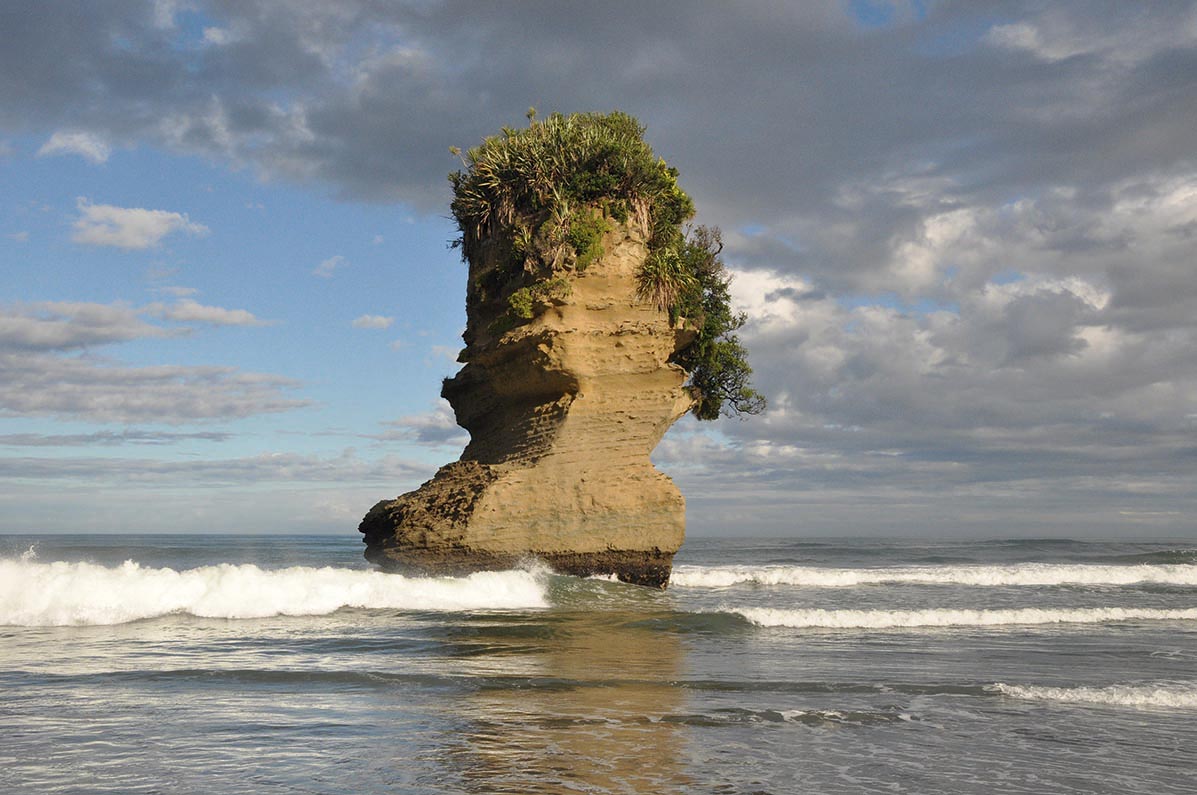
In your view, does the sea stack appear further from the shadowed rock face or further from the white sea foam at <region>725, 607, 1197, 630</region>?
the white sea foam at <region>725, 607, 1197, 630</region>

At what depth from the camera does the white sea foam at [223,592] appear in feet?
48.8

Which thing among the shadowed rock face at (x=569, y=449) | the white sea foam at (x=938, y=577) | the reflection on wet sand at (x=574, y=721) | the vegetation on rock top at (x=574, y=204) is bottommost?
the white sea foam at (x=938, y=577)

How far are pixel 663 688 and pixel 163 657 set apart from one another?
257 inches

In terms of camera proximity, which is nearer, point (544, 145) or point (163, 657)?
point (163, 657)

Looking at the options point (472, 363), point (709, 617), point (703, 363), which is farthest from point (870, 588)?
point (472, 363)

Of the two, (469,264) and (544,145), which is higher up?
(544,145)

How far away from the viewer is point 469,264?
2319 centimetres

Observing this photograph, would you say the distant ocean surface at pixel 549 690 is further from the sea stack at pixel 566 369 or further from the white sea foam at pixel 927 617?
the sea stack at pixel 566 369

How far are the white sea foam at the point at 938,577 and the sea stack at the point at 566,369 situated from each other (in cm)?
620

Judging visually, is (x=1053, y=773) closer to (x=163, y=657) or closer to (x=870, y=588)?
(x=163, y=657)

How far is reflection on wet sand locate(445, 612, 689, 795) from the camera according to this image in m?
6.42

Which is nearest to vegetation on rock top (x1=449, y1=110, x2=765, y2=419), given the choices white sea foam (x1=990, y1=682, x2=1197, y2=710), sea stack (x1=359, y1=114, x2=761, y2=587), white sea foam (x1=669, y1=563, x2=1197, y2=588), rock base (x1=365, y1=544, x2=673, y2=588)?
sea stack (x1=359, y1=114, x2=761, y2=587)

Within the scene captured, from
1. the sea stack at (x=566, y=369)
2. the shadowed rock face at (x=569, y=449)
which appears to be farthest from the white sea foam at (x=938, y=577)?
the sea stack at (x=566, y=369)

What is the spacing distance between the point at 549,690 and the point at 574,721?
1530mm
